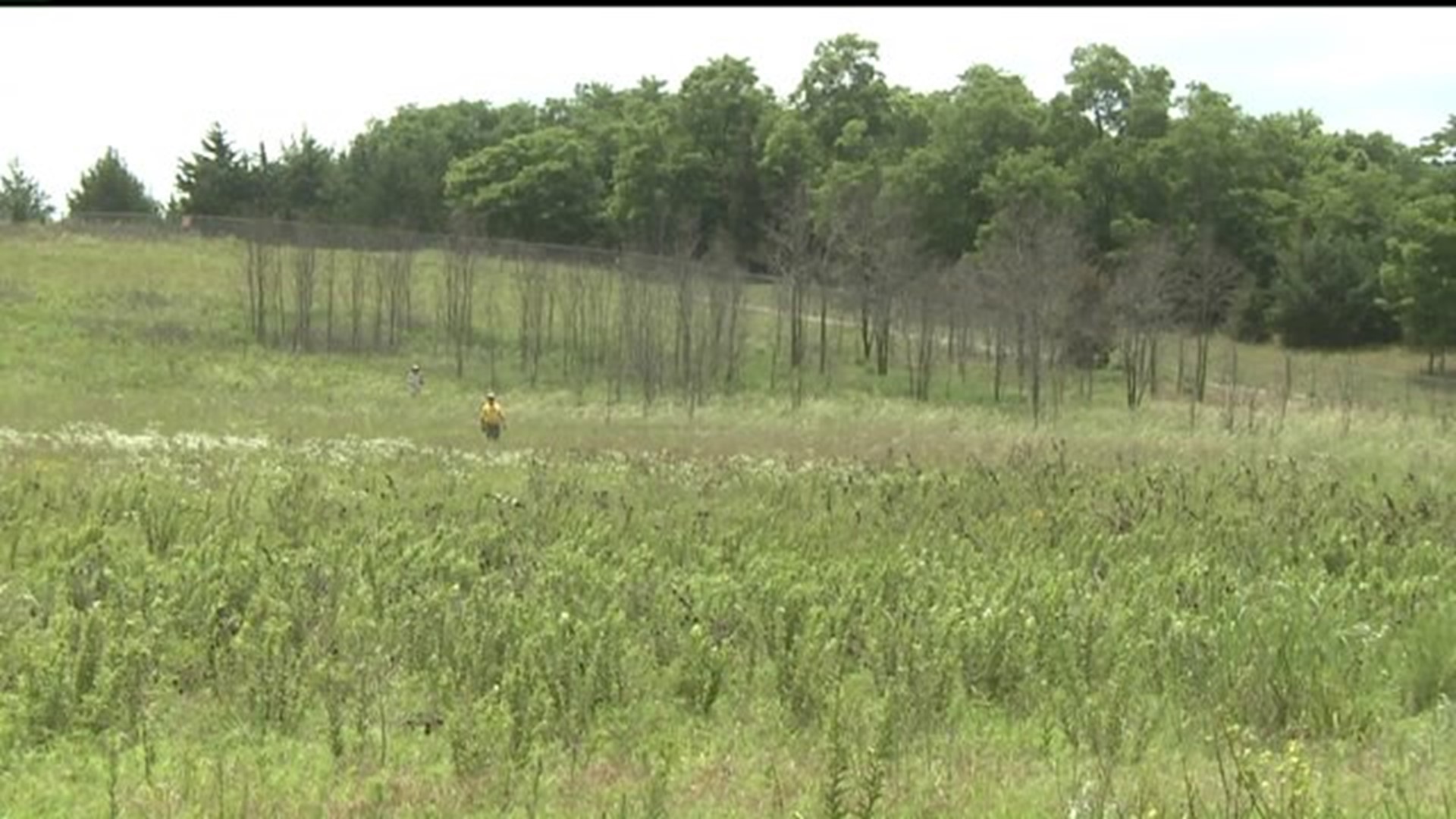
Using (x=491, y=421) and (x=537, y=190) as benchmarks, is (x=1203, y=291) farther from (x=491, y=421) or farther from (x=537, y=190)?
(x=537, y=190)

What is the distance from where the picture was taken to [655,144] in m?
84.6

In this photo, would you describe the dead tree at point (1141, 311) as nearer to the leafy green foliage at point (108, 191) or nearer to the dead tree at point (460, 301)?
the dead tree at point (460, 301)

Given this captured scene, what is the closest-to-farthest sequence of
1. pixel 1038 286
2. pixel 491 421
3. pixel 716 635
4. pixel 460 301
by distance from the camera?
1. pixel 716 635
2. pixel 491 421
3. pixel 1038 286
4. pixel 460 301

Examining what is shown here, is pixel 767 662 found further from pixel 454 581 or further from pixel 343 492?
pixel 343 492

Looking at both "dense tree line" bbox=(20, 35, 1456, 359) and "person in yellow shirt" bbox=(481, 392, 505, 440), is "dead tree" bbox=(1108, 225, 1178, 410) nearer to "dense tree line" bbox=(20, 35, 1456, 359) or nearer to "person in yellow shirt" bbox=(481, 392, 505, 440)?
"dense tree line" bbox=(20, 35, 1456, 359)

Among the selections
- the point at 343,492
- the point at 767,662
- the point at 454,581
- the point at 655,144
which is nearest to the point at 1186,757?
the point at 767,662

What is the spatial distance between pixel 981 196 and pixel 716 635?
69700 mm

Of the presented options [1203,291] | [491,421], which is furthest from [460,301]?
[1203,291]

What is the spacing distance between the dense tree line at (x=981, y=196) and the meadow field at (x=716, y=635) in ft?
101

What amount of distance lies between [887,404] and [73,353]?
25418 millimetres

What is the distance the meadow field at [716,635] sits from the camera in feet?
20.7

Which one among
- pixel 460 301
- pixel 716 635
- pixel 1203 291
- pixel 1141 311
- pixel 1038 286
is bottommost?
pixel 716 635

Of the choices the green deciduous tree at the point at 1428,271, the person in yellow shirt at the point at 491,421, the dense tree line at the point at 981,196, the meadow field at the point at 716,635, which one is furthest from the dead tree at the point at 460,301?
the green deciduous tree at the point at 1428,271

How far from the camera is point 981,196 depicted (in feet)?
250
